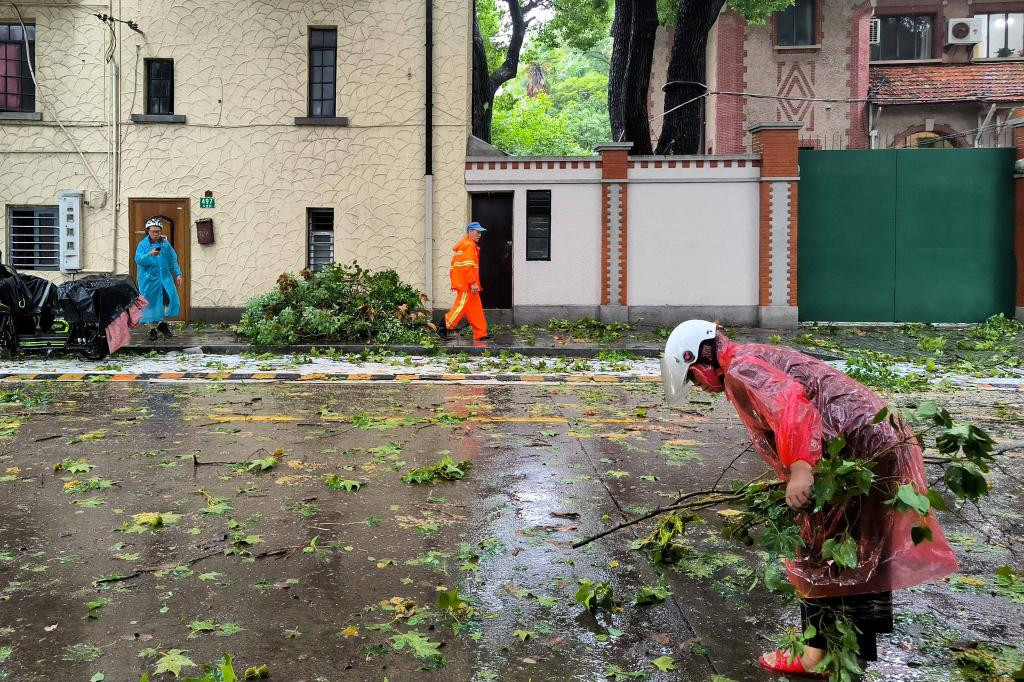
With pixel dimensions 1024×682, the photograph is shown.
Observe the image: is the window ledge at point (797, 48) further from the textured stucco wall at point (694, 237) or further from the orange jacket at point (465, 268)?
the orange jacket at point (465, 268)

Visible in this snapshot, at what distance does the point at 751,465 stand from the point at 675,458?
55 cm

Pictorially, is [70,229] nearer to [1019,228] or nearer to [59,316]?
[59,316]

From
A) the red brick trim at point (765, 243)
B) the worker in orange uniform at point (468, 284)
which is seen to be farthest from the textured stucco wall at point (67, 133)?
the red brick trim at point (765, 243)

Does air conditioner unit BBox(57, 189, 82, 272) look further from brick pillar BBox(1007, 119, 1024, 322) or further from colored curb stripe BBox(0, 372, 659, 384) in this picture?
brick pillar BBox(1007, 119, 1024, 322)

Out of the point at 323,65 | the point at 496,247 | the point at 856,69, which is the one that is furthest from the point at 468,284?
the point at 856,69

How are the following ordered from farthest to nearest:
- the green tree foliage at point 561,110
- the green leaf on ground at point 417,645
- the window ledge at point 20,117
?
the green tree foliage at point 561,110, the window ledge at point 20,117, the green leaf on ground at point 417,645

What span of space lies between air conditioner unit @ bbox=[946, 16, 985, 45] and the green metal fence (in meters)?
13.0

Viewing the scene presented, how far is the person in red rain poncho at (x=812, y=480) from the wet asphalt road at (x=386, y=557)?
0.27 metres

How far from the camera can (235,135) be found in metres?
20.3

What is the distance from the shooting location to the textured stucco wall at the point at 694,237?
775 inches

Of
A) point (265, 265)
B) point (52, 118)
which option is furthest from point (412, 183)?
point (52, 118)

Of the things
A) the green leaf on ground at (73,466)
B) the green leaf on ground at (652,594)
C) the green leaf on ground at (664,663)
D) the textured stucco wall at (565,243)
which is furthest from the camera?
the textured stucco wall at (565,243)

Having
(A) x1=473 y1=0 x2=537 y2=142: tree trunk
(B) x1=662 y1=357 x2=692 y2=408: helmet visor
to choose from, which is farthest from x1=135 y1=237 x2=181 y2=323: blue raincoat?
(B) x1=662 y1=357 x2=692 y2=408: helmet visor

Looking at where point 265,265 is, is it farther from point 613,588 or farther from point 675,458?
point 613,588
